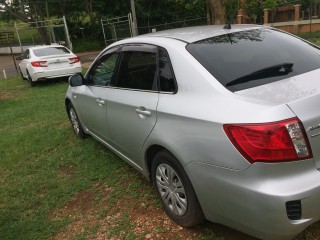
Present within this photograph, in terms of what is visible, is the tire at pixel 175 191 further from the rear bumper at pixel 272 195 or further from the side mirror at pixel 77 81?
the side mirror at pixel 77 81

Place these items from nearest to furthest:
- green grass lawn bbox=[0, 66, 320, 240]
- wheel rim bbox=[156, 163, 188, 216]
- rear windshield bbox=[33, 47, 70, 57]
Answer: wheel rim bbox=[156, 163, 188, 216], green grass lawn bbox=[0, 66, 320, 240], rear windshield bbox=[33, 47, 70, 57]

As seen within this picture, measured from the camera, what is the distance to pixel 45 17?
35188 mm

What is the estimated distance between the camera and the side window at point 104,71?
4266 mm

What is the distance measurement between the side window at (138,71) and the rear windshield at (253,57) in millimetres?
467

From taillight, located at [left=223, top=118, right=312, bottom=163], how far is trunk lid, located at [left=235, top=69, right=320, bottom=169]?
6 centimetres

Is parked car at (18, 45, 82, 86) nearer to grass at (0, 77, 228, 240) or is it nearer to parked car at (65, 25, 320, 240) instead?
grass at (0, 77, 228, 240)

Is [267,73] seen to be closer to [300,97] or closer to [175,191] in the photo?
[300,97]

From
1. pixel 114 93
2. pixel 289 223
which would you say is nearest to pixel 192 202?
pixel 289 223

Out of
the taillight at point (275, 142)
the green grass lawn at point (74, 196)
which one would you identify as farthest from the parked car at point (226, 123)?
the green grass lawn at point (74, 196)

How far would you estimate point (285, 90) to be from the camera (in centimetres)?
256

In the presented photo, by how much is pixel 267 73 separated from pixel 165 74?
0.87 metres

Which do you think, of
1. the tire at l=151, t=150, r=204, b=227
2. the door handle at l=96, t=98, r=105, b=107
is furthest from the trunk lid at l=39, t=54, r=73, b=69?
the tire at l=151, t=150, r=204, b=227

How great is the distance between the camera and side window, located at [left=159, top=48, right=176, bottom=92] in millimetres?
3119

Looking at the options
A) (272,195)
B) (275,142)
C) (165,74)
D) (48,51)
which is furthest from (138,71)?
(48,51)
